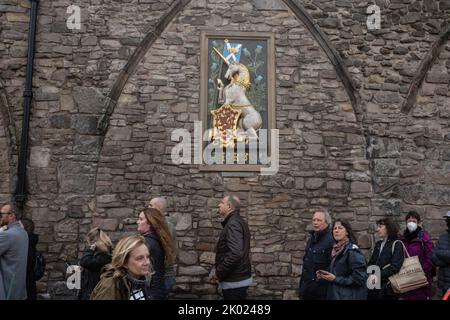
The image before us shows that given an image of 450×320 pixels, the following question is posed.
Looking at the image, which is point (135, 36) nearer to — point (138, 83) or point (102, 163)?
point (138, 83)

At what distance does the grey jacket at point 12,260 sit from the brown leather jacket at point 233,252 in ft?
5.81

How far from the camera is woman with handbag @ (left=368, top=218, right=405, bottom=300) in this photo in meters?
5.06

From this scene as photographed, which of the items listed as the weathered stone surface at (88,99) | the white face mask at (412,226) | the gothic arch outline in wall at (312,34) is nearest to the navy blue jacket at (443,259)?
the white face mask at (412,226)

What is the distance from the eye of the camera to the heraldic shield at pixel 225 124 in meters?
7.10

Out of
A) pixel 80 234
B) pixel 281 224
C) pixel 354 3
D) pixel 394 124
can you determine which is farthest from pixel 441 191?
pixel 80 234

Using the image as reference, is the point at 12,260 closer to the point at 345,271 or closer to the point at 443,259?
the point at 345,271

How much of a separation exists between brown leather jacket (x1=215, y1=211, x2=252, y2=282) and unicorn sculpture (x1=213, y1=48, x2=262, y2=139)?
8.62ft

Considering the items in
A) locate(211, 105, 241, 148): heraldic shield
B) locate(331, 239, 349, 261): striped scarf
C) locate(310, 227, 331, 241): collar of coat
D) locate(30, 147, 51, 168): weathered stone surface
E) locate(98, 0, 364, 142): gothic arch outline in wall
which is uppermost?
locate(98, 0, 364, 142): gothic arch outline in wall

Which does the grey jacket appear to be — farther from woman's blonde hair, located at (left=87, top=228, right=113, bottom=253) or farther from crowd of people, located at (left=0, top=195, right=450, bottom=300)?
woman's blonde hair, located at (left=87, top=228, right=113, bottom=253)

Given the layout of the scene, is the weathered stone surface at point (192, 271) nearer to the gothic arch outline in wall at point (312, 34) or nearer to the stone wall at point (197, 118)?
the stone wall at point (197, 118)

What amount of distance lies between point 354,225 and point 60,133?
442 centimetres

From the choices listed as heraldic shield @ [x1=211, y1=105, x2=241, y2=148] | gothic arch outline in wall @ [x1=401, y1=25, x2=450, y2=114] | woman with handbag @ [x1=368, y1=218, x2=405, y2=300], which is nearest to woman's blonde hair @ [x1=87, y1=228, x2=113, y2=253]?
woman with handbag @ [x1=368, y1=218, x2=405, y2=300]

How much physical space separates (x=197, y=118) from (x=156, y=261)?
354cm

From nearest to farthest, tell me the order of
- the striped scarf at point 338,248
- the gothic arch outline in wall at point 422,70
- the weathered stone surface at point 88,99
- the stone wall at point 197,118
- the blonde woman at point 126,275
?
the blonde woman at point 126,275 < the striped scarf at point 338,248 < the stone wall at point 197,118 < the weathered stone surface at point 88,99 < the gothic arch outline in wall at point 422,70
